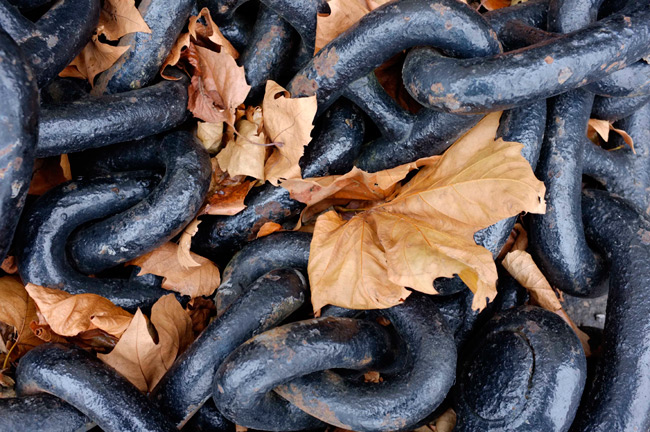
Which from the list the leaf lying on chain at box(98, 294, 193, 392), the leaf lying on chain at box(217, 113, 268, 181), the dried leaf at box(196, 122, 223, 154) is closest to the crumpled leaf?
the leaf lying on chain at box(217, 113, 268, 181)

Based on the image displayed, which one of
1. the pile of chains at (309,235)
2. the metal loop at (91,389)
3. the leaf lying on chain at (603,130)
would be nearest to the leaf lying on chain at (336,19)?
the pile of chains at (309,235)

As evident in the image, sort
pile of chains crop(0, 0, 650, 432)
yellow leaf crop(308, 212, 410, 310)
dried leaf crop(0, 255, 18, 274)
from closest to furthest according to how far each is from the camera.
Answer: pile of chains crop(0, 0, 650, 432) → yellow leaf crop(308, 212, 410, 310) → dried leaf crop(0, 255, 18, 274)

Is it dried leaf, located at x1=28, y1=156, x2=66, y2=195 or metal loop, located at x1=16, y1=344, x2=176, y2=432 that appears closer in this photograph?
metal loop, located at x1=16, y1=344, x2=176, y2=432

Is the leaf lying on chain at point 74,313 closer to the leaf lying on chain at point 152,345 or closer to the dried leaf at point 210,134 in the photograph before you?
the leaf lying on chain at point 152,345

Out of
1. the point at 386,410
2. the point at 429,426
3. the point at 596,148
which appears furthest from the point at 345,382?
the point at 596,148

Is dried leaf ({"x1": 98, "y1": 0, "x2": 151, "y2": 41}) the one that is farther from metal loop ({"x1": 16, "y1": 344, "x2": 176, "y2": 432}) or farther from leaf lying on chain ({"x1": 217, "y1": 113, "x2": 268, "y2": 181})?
metal loop ({"x1": 16, "y1": 344, "x2": 176, "y2": 432})

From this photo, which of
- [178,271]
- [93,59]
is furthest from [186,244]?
[93,59]
